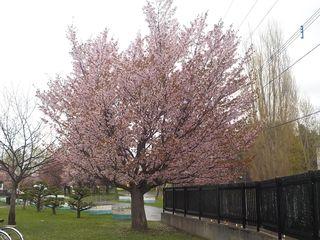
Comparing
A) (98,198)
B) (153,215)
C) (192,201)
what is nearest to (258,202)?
(192,201)

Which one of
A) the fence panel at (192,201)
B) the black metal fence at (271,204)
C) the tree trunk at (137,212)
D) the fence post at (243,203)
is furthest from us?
the tree trunk at (137,212)

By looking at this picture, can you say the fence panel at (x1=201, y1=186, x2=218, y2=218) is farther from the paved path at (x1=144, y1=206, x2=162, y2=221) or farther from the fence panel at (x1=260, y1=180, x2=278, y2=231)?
the paved path at (x1=144, y1=206, x2=162, y2=221)

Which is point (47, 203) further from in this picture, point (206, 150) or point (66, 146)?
point (206, 150)

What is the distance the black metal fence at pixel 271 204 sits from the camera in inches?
314

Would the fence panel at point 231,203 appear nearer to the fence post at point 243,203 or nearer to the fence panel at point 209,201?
the fence post at point 243,203

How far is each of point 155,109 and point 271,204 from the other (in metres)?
6.79

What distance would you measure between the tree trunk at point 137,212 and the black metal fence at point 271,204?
1942 mm

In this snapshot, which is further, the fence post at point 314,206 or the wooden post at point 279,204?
the wooden post at point 279,204

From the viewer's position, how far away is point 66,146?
1762 cm

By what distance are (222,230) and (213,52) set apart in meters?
6.88

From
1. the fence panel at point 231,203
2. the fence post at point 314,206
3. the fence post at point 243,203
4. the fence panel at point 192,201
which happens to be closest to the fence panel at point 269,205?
the fence post at point 243,203

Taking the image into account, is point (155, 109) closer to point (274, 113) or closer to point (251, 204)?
point (251, 204)

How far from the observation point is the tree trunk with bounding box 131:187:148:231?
1789 centimetres

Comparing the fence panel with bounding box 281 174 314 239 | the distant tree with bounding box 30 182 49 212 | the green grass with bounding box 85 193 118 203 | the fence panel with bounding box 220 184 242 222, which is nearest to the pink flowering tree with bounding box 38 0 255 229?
the fence panel with bounding box 220 184 242 222
